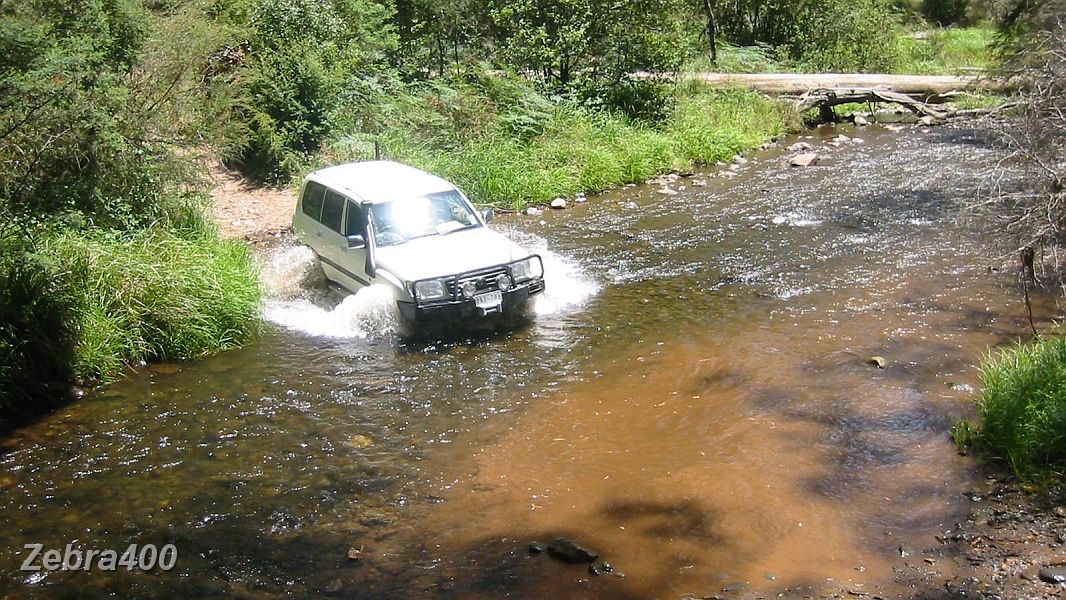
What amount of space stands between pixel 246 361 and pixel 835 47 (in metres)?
25.7

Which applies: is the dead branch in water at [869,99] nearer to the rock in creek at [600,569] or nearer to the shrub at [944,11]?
the rock in creek at [600,569]

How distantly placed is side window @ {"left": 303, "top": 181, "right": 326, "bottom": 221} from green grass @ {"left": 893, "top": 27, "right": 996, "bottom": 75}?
2033 centimetres

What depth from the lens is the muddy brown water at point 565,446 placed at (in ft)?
21.1

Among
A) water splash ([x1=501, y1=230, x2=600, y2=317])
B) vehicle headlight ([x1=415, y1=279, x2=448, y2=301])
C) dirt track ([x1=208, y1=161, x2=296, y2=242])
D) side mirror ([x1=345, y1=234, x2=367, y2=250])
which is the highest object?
side mirror ([x1=345, y1=234, x2=367, y2=250])

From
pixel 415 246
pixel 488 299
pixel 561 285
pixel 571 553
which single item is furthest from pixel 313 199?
pixel 571 553

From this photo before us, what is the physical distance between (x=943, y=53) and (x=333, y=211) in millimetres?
28107

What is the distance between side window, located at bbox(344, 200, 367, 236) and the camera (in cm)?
1141

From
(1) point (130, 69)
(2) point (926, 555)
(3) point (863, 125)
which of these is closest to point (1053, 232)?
(2) point (926, 555)

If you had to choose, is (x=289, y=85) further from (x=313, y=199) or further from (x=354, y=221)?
(x=354, y=221)

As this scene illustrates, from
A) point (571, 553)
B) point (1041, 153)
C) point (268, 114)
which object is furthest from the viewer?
point (268, 114)

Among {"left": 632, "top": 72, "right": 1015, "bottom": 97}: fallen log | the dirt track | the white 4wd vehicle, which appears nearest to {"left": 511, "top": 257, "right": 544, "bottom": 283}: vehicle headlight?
the white 4wd vehicle

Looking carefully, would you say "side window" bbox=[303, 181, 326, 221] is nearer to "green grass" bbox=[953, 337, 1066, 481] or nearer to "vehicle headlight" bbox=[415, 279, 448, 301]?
"vehicle headlight" bbox=[415, 279, 448, 301]

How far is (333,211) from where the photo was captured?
12023mm

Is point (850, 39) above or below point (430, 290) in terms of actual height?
above
